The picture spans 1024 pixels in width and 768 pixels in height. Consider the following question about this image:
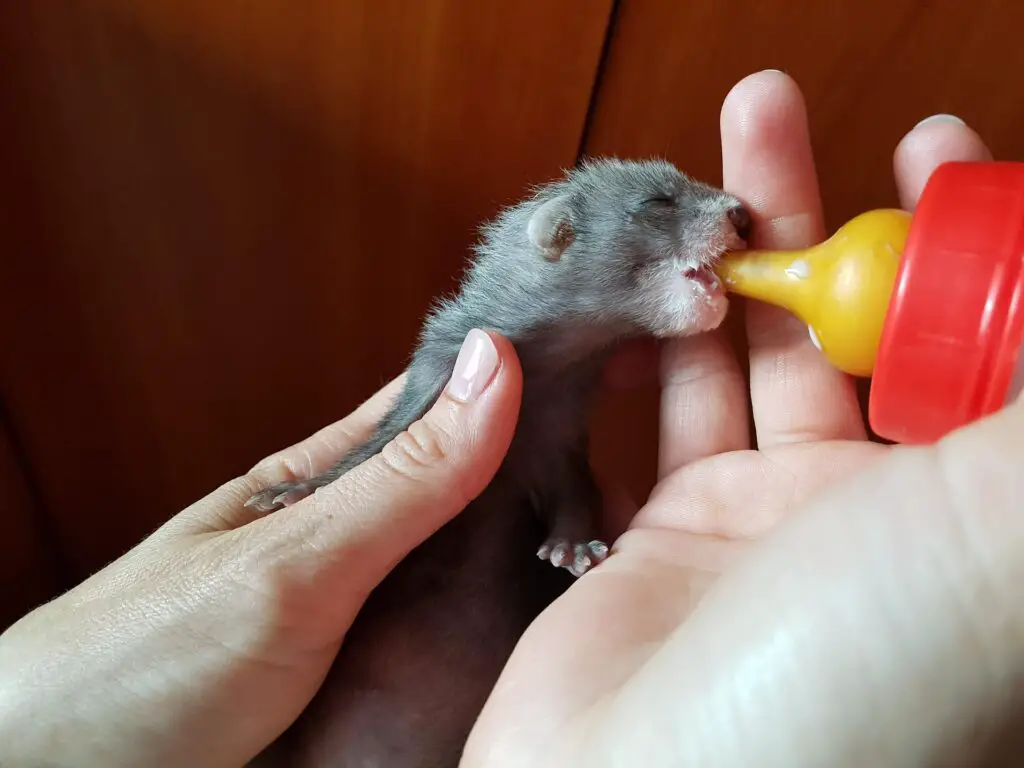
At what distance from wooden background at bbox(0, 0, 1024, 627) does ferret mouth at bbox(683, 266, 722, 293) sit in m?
0.60

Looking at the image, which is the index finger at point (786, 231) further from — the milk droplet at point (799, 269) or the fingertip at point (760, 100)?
the milk droplet at point (799, 269)

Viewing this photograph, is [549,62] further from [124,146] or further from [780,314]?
[124,146]

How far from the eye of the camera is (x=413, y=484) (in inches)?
43.8

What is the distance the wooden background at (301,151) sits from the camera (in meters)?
1.55

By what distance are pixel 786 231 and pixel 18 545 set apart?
1946 millimetres

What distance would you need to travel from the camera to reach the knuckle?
3.67 feet

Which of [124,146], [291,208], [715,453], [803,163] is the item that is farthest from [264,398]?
[803,163]

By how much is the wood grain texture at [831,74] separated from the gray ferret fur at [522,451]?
0.32 metres

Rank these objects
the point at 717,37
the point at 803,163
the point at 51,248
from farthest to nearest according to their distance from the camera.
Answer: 1. the point at 51,248
2. the point at 717,37
3. the point at 803,163

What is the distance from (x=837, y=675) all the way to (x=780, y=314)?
2.29 ft

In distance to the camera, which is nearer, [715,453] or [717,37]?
[715,453]

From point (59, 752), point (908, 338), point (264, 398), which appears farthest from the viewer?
point (264, 398)

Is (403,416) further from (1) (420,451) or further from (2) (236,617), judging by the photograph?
(2) (236,617)

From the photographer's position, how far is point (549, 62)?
1617 mm
